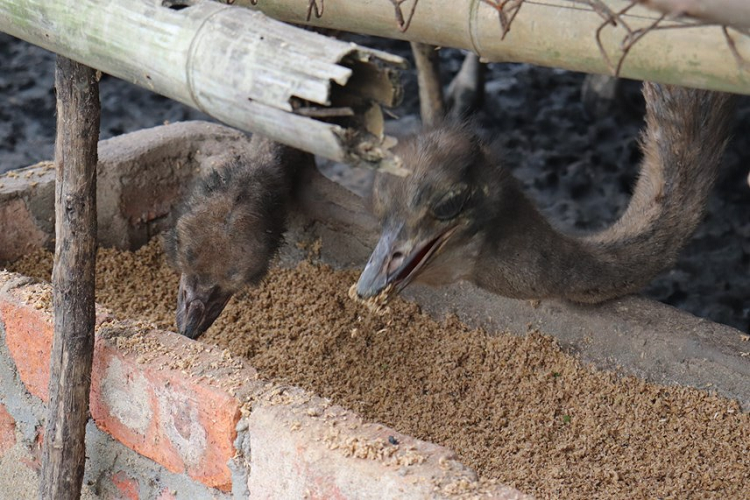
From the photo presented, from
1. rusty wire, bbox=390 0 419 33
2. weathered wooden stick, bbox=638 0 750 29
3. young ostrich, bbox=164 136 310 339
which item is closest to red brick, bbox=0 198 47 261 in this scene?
young ostrich, bbox=164 136 310 339

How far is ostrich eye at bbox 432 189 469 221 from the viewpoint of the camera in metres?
2.32

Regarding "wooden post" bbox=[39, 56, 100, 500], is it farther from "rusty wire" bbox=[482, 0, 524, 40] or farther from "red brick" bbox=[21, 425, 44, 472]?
"rusty wire" bbox=[482, 0, 524, 40]

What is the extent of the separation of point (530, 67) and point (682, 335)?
414 cm

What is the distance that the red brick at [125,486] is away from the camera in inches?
97.7

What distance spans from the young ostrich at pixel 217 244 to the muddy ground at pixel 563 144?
1805 millimetres

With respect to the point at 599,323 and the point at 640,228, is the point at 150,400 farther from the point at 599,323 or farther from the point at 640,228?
the point at 640,228

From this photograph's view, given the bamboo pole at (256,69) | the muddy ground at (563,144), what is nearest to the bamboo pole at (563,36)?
the bamboo pole at (256,69)

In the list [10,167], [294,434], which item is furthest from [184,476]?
[10,167]

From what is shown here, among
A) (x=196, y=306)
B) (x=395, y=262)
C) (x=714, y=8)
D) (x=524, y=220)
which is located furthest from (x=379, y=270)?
(x=714, y=8)

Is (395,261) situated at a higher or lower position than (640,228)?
higher

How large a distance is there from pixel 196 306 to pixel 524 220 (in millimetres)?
976

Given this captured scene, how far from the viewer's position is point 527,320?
316cm

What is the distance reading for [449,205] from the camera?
7.68 ft

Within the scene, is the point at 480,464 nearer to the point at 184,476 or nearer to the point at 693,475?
the point at 693,475
